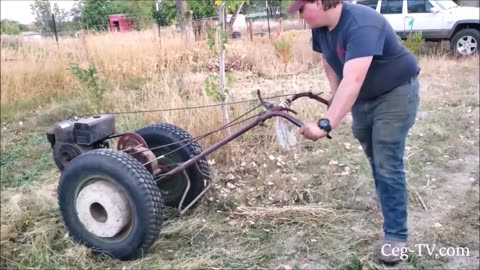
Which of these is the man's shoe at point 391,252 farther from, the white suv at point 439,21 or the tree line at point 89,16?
the white suv at point 439,21

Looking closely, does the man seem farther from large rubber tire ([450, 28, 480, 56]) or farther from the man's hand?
large rubber tire ([450, 28, 480, 56])

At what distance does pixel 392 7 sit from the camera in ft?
38.9

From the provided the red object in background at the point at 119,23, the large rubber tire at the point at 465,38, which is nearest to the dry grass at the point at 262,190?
the red object in background at the point at 119,23

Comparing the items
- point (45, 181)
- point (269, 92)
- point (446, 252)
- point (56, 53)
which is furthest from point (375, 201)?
point (56, 53)

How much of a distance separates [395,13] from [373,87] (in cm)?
994

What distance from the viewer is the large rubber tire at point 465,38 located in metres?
10.8

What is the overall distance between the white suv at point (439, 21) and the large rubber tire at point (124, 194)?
32.3 feet

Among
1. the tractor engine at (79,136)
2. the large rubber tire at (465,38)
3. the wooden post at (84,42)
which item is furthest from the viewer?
the large rubber tire at (465,38)

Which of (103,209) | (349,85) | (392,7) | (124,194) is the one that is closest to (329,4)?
(349,85)

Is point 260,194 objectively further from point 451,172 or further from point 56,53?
point 56,53

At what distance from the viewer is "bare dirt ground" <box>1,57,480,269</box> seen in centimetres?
305

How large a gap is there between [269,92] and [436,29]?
5736 millimetres

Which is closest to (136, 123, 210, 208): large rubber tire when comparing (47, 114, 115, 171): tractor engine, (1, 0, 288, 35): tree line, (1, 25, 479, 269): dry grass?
(1, 25, 479, 269): dry grass

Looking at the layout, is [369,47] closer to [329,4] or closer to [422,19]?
[329,4]
